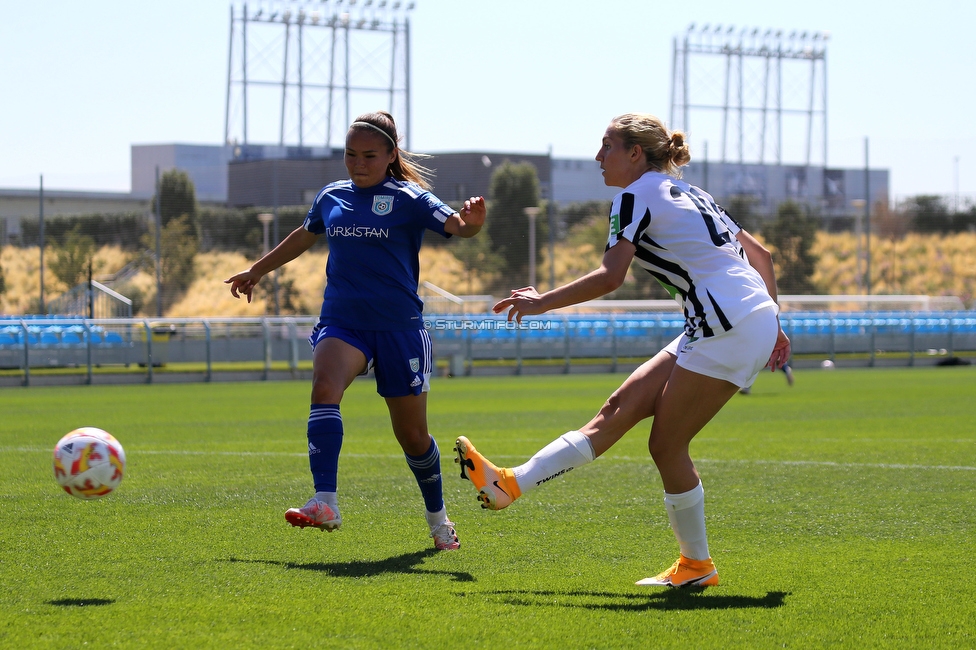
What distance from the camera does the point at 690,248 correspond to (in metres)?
4.07

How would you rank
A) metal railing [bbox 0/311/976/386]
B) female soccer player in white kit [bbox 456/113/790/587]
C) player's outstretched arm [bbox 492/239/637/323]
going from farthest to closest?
metal railing [bbox 0/311/976/386] → female soccer player in white kit [bbox 456/113/790/587] → player's outstretched arm [bbox 492/239/637/323]

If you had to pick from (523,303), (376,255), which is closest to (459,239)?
(376,255)

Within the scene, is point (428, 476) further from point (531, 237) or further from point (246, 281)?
point (531, 237)

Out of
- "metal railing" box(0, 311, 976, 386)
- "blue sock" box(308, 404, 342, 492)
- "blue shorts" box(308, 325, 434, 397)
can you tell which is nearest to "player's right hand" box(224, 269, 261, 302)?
"blue shorts" box(308, 325, 434, 397)

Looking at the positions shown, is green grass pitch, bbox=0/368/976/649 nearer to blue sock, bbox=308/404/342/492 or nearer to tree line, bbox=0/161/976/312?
blue sock, bbox=308/404/342/492

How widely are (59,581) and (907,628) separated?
3.01 meters

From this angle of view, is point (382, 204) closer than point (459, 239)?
Yes

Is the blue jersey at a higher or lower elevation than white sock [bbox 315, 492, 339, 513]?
higher

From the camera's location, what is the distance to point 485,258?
1553 inches

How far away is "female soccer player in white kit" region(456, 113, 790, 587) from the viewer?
4023 millimetres

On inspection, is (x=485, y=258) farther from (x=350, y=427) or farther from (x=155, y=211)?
(x=350, y=427)

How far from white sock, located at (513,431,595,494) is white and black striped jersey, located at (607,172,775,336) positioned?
603 mm

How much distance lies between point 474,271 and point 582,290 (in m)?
35.6

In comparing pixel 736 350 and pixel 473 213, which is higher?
pixel 473 213
